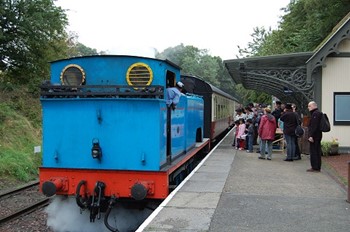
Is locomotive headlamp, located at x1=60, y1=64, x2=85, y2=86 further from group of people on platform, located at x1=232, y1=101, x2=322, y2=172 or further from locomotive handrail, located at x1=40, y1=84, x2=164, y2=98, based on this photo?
group of people on platform, located at x1=232, y1=101, x2=322, y2=172

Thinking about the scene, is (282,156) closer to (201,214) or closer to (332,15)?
(201,214)

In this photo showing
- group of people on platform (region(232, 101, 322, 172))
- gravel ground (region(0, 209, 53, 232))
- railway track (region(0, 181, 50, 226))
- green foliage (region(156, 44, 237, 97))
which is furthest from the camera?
green foliage (region(156, 44, 237, 97))

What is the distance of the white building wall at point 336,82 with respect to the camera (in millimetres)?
14164

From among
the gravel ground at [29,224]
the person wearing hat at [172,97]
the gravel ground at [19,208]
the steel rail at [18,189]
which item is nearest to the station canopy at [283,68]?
the person wearing hat at [172,97]

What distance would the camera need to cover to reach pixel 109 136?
6883 millimetres

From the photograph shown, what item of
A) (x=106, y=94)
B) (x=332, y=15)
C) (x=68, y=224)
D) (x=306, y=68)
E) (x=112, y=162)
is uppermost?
(x=332, y=15)

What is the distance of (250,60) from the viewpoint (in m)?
14.3

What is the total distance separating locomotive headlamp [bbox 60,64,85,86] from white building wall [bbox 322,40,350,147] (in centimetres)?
952

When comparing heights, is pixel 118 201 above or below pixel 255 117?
below

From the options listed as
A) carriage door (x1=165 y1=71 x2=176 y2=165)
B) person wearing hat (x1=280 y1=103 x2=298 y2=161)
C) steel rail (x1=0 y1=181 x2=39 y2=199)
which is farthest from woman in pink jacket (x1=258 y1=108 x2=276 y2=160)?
steel rail (x1=0 y1=181 x2=39 y2=199)

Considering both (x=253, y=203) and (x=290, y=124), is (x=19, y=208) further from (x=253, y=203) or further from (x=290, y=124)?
(x=290, y=124)

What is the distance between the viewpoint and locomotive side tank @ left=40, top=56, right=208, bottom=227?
677cm

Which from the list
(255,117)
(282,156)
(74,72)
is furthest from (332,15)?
(74,72)

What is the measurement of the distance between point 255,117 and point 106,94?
10.3 metres
